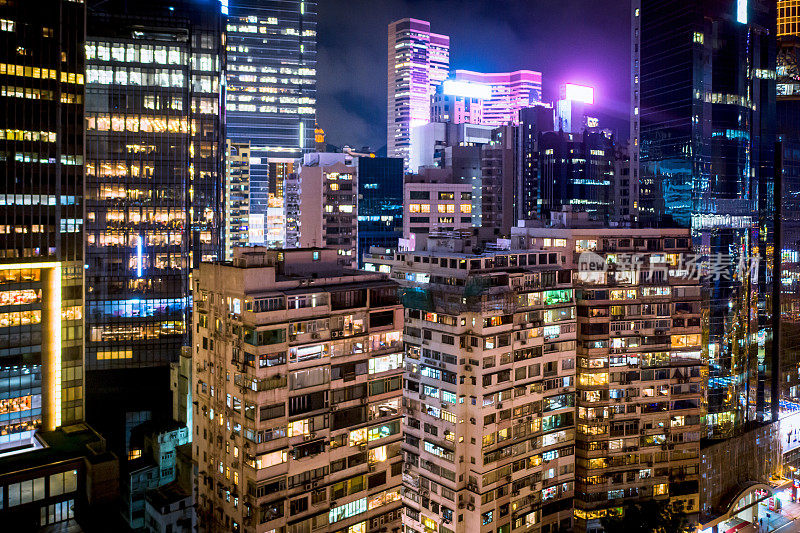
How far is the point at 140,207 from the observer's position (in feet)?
314

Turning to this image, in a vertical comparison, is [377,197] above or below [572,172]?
below

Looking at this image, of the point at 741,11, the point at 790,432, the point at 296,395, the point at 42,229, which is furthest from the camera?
the point at 741,11

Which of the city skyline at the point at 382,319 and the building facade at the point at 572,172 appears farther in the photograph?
the building facade at the point at 572,172

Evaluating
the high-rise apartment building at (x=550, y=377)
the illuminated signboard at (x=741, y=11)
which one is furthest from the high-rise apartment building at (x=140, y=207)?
the illuminated signboard at (x=741, y=11)

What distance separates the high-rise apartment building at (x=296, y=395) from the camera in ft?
142

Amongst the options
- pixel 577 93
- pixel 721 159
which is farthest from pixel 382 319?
pixel 577 93

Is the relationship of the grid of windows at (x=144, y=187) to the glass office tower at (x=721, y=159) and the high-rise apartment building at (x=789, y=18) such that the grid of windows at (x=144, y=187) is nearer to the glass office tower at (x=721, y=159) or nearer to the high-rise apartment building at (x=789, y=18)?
the glass office tower at (x=721, y=159)

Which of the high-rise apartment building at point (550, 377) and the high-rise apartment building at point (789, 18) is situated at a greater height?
the high-rise apartment building at point (789, 18)

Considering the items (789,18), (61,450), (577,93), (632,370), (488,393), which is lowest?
(61,450)

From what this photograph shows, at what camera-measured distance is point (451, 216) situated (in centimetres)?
11300

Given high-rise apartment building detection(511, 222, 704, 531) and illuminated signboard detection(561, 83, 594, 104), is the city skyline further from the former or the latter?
illuminated signboard detection(561, 83, 594, 104)

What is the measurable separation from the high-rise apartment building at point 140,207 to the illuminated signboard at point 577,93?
401 feet

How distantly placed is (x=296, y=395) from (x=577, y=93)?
556ft

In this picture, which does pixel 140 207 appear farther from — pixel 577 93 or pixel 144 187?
pixel 577 93
